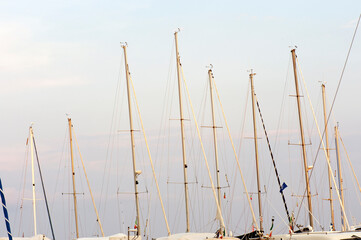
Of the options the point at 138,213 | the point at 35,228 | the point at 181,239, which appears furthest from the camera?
the point at 35,228

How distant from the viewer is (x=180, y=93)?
259 feet

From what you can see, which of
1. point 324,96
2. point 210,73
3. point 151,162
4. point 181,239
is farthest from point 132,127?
point 324,96

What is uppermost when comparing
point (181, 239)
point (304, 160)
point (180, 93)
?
point (180, 93)

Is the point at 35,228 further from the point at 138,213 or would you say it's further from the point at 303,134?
the point at 303,134

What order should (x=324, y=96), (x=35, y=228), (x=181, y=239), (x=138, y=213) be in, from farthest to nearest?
(x=324, y=96) < (x=35, y=228) < (x=138, y=213) < (x=181, y=239)

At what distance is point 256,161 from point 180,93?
1142cm

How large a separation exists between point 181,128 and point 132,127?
200 inches

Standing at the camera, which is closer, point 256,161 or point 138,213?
point 138,213

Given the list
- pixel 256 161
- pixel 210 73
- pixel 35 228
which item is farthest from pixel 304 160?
pixel 35 228

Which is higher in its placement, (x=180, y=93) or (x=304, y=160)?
(x=180, y=93)

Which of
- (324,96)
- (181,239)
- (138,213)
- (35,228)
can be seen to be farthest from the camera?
(324,96)

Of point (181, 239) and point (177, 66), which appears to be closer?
point (181, 239)

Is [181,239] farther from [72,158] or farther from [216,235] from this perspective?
[72,158]

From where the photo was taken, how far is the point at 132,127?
79688mm
